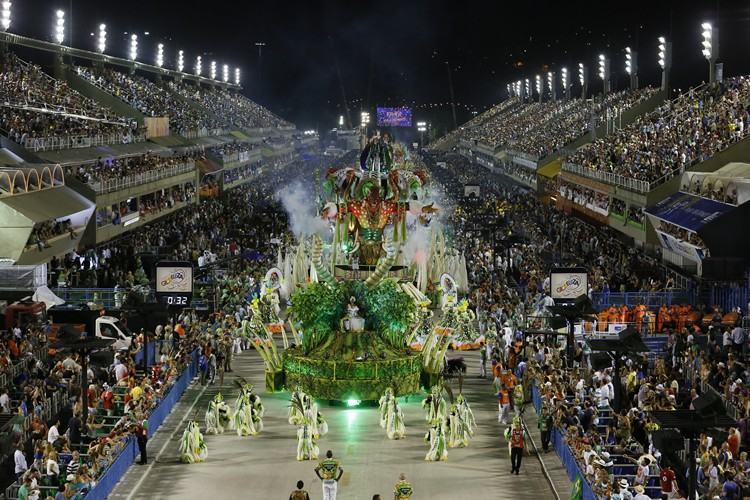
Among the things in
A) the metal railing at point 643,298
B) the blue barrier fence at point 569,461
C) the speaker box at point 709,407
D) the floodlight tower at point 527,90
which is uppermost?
the floodlight tower at point 527,90

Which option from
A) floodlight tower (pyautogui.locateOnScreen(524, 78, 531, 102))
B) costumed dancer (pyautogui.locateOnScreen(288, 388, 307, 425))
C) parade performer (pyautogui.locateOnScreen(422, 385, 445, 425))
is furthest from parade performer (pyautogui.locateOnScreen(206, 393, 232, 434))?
floodlight tower (pyautogui.locateOnScreen(524, 78, 531, 102))

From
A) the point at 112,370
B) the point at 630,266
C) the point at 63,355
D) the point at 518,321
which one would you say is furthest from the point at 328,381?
the point at 630,266

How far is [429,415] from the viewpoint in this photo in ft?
87.6

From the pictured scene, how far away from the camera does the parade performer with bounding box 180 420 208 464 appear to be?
24.4 meters

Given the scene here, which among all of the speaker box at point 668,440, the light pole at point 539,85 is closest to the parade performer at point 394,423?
the speaker box at point 668,440

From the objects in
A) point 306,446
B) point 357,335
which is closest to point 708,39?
point 357,335

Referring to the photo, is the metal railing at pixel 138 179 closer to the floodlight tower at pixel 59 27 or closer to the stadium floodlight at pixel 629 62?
the floodlight tower at pixel 59 27

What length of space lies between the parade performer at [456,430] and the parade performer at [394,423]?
1.04m

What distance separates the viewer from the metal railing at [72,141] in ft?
167

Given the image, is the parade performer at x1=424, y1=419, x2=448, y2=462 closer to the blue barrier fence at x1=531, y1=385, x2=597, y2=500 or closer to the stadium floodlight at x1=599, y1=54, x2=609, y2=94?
the blue barrier fence at x1=531, y1=385, x2=597, y2=500

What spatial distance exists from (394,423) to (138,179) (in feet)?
126

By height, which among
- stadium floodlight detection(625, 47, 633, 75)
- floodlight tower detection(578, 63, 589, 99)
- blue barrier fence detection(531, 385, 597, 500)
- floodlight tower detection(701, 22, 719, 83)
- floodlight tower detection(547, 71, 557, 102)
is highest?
floodlight tower detection(547, 71, 557, 102)

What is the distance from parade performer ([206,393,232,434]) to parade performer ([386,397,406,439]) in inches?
133

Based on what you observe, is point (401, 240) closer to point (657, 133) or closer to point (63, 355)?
point (63, 355)
